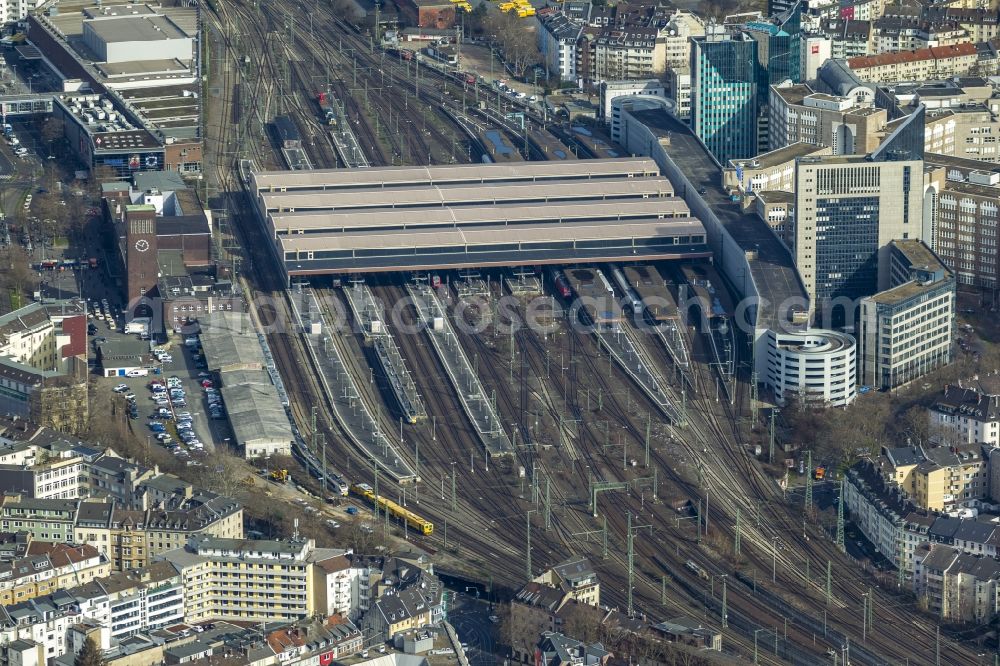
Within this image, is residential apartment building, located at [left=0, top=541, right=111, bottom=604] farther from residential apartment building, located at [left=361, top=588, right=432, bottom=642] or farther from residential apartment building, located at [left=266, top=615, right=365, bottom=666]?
residential apartment building, located at [left=361, top=588, right=432, bottom=642]

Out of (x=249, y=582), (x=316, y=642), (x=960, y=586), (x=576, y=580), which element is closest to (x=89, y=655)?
(x=316, y=642)

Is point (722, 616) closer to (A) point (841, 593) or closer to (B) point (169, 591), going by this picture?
(A) point (841, 593)

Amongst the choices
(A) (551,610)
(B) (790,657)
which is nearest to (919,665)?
(B) (790,657)

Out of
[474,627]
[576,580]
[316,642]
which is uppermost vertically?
[316,642]

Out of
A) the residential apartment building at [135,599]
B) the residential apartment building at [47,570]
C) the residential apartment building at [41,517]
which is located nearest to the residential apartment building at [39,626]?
the residential apartment building at [135,599]

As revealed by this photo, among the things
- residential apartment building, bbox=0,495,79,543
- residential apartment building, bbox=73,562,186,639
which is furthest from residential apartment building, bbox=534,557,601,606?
residential apartment building, bbox=0,495,79,543

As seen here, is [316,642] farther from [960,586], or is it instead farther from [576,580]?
[960,586]
